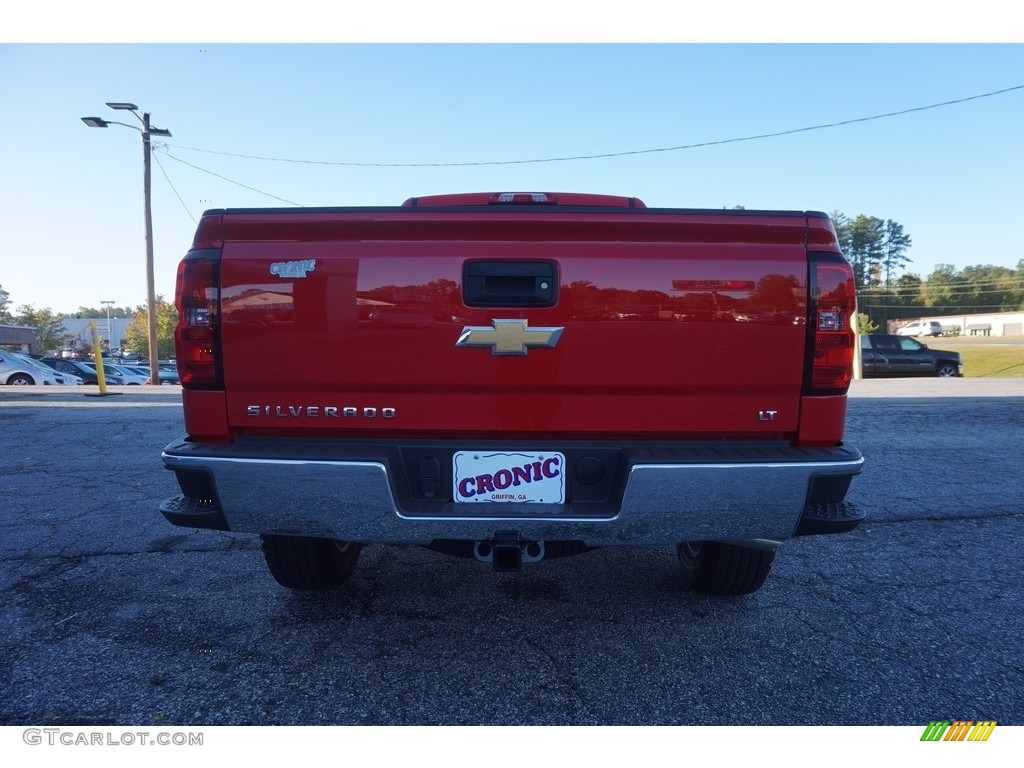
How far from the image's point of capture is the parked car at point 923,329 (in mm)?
80069

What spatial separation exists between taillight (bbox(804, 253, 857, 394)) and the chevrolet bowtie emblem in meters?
0.89

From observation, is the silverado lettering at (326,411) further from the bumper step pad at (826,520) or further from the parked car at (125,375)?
the parked car at (125,375)

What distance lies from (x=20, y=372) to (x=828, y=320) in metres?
24.6

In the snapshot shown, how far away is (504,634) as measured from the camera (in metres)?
2.56

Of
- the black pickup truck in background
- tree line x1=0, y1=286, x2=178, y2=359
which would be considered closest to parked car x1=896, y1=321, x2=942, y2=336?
the black pickup truck in background

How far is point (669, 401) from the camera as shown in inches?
85.8

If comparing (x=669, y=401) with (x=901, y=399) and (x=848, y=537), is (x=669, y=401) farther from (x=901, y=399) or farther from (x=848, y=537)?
(x=901, y=399)

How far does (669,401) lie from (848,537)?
2.43 m

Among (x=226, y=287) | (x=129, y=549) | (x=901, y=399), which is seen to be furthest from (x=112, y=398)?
(x=901, y=399)

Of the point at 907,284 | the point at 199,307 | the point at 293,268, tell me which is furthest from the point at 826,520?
the point at 907,284

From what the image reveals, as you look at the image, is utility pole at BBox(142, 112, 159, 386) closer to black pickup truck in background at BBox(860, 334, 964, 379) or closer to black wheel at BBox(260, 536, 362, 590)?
black wheel at BBox(260, 536, 362, 590)
